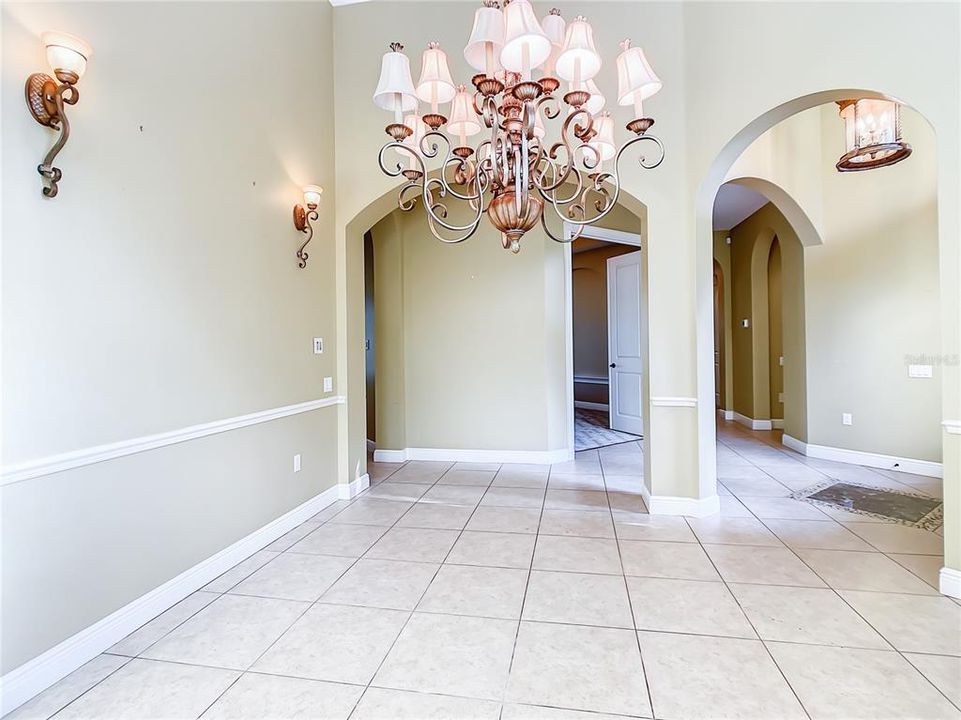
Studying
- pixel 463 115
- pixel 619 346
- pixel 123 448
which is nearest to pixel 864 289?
pixel 619 346

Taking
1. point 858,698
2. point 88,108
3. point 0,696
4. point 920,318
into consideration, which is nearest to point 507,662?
point 858,698

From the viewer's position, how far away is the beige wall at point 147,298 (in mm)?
1645

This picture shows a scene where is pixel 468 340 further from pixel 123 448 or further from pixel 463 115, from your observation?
pixel 123 448

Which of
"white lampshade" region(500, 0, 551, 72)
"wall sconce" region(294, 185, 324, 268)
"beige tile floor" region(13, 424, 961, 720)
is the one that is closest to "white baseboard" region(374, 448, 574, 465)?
"beige tile floor" region(13, 424, 961, 720)

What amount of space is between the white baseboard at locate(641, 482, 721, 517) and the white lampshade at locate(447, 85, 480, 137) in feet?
9.01

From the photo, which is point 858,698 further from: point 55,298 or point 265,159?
point 265,159

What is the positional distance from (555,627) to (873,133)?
424 centimetres

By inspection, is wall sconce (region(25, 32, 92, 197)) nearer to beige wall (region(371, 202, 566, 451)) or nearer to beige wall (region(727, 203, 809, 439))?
beige wall (region(371, 202, 566, 451))

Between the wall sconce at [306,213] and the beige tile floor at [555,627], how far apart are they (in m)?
1.90

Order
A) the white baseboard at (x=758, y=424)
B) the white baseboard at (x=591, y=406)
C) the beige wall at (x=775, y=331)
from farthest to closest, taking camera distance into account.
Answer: the white baseboard at (x=591, y=406)
the white baseboard at (x=758, y=424)
the beige wall at (x=775, y=331)

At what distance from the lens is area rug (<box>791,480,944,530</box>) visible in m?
3.24

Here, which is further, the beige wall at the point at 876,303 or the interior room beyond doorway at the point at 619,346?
the interior room beyond doorway at the point at 619,346

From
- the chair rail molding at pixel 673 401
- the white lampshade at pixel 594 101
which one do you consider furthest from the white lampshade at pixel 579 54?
the chair rail molding at pixel 673 401

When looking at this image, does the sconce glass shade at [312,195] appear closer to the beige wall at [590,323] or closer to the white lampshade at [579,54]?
the white lampshade at [579,54]
